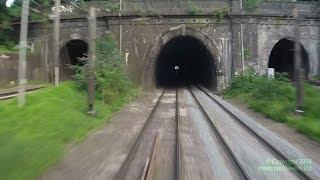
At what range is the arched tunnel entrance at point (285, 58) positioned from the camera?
26.3m

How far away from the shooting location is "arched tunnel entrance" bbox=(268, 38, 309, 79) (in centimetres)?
2627

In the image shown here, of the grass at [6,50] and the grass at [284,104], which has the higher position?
the grass at [6,50]

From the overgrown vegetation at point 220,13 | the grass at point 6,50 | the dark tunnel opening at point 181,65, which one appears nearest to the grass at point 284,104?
the overgrown vegetation at point 220,13

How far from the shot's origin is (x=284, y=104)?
14344mm

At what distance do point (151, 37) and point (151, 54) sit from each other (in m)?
0.99

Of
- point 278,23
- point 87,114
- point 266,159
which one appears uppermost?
point 278,23

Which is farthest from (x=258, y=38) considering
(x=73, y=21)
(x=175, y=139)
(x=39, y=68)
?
(x=175, y=139)

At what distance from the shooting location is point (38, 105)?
11.6 meters

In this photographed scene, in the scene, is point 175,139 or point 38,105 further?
point 38,105

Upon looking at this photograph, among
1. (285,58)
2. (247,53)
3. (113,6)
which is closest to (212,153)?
(247,53)

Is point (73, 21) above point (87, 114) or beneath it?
above

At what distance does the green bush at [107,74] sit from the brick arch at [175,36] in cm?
398

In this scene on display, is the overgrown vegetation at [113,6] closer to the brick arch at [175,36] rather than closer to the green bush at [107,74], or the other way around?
the brick arch at [175,36]

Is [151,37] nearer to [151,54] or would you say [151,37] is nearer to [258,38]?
[151,54]
